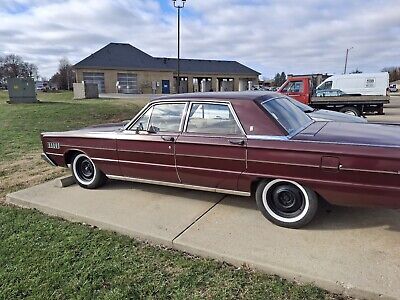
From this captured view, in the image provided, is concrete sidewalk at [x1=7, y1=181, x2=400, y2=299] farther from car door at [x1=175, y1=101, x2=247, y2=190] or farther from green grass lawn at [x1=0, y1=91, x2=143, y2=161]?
green grass lawn at [x1=0, y1=91, x2=143, y2=161]

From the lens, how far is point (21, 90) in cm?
2206

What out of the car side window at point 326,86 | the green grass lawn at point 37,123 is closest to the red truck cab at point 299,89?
the green grass lawn at point 37,123

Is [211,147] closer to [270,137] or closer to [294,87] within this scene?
[270,137]

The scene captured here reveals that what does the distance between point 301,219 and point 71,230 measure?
2.54 meters

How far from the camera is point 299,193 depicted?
337 cm

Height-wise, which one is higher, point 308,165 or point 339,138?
point 339,138

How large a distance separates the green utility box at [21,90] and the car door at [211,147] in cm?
2204

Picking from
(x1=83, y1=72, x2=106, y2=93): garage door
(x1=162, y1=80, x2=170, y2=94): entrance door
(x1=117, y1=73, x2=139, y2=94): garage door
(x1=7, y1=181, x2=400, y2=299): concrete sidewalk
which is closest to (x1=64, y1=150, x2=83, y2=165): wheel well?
(x1=7, y1=181, x2=400, y2=299): concrete sidewalk

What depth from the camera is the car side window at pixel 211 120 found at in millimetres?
3643

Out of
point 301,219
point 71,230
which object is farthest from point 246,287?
point 71,230

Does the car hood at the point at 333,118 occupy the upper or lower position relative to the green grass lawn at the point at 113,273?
upper

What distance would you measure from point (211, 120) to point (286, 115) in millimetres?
899

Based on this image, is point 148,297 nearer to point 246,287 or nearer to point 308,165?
point 246,287

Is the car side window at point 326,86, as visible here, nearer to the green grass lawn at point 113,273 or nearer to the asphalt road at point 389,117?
the asphalt road at point 389,117
